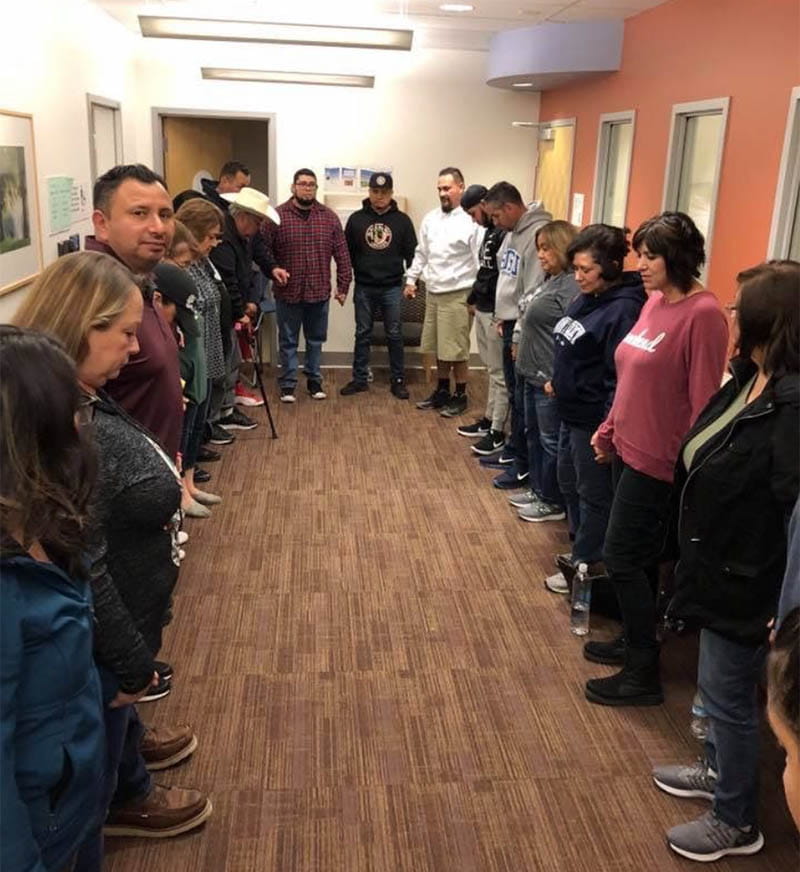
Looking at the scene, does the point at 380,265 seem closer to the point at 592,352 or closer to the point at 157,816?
the point at 592,352

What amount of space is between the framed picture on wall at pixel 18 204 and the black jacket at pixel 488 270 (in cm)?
248

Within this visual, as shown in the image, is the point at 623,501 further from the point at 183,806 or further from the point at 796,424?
the point at 183,806

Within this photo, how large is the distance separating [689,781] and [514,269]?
2.80 metres

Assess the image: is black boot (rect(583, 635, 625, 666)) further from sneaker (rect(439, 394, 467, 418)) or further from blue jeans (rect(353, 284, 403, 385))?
blue jeans (rect(353, 284, 403, 385))

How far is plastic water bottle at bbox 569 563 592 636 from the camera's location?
310 cm

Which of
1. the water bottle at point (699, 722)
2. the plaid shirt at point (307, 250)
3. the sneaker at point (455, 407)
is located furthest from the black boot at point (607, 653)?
the plaid shirt at point (307, 250)

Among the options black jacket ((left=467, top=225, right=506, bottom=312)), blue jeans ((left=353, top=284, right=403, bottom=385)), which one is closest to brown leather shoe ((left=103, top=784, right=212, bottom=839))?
black jacket ((left=467, top=225, right=506, bottom=312))

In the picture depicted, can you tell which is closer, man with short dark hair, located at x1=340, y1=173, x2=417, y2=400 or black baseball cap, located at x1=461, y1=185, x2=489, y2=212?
black baseball cap, located at x1=461, y1=185, x2=489, y2=212

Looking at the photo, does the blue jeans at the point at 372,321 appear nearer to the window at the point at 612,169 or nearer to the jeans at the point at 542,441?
the window at the point at 612,169

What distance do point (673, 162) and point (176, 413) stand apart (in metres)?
3.32

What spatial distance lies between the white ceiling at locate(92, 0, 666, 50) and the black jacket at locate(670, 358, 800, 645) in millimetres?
3670

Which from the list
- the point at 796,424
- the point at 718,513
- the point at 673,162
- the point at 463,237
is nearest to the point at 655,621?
the point at 718,513

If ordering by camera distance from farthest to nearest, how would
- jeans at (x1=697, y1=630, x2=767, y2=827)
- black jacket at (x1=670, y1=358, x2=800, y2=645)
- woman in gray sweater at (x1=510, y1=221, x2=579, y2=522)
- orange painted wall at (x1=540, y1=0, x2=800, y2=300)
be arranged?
woman in gray sweater at (x1=510, y1=221, x2=579, y2=522) < orange painted wall at (x1=540, y1=0, x2=800, y2=300) < jeans at (x1=697, y1=630, x2=767, y2=827) < black jacket at (x1=670, y1=358, x2=800, y2=645)

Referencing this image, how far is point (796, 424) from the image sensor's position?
1782 millimetres
